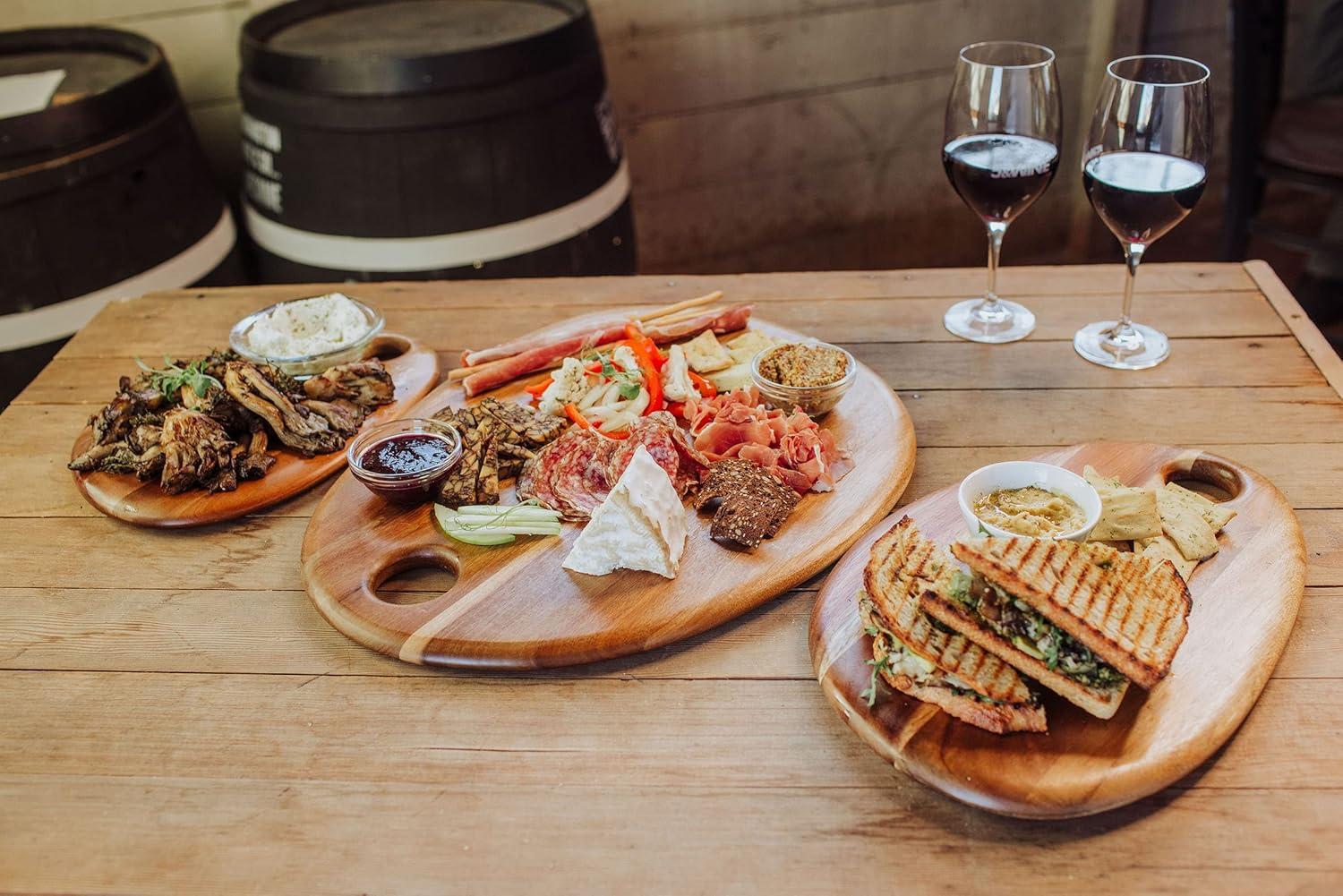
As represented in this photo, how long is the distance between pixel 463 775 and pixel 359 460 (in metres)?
0.67

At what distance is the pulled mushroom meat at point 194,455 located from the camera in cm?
192

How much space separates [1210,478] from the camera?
182cm

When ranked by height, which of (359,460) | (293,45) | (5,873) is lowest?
(5,873)

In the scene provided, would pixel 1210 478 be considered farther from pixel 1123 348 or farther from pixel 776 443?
pixel 776 443

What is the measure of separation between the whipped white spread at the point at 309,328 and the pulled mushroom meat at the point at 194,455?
0.32 m

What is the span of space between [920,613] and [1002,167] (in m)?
0.99

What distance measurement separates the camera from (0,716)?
1540 millimetres

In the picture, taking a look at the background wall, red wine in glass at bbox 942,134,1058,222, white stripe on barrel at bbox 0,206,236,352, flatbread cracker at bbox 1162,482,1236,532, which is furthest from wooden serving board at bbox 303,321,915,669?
the background wall

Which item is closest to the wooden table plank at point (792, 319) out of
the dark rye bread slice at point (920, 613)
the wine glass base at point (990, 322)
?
the wine glass base at point (990, 322)

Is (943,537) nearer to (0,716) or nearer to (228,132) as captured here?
(0,716)

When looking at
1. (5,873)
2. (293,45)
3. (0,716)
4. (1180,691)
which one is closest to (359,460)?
(0,716)

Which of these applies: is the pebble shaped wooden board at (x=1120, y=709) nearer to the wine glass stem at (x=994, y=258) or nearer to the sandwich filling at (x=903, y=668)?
the sandwich filling at (x=903, y=668)

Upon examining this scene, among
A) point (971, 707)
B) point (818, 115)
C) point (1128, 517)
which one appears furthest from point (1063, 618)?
point (818, 115)

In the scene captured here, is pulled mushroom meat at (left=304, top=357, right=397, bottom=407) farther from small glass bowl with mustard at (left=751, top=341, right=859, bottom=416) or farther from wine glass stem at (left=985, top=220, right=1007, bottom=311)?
wine glass stem at (left=985, top=220, right=1007, bottom=311)
